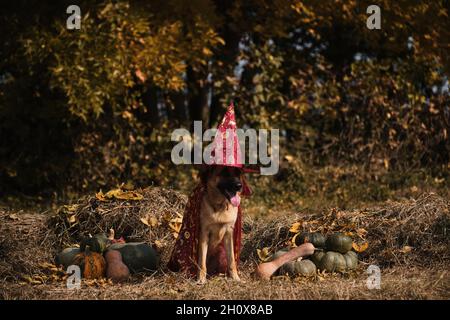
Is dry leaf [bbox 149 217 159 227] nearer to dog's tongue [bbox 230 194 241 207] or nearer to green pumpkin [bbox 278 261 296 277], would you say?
green pumpkin [bbox 278 261 296 277]

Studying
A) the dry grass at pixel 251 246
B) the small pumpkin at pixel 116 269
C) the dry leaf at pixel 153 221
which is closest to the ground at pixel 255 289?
the dry grass at pixel 251 246

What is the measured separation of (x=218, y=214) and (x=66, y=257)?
4.75ft

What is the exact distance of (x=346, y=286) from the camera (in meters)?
4.45

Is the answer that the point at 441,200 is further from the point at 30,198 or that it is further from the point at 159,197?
the point at 30,198

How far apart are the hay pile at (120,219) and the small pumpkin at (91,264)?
93 centimetres

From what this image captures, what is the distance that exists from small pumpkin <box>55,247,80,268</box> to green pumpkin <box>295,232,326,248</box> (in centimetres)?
189

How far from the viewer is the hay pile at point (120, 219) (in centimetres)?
607

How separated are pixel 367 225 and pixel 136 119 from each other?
490 cm

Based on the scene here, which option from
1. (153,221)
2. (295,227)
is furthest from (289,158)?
(153,221)

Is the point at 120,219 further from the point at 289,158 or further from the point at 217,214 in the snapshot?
the point at 289,158

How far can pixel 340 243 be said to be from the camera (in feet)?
17.2

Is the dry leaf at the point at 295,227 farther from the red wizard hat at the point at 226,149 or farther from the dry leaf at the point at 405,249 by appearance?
the red wizard hat at the point at 226,149

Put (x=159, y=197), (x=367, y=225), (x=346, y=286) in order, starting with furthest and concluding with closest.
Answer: (x=159, y=197) → (x=367, y=225) → (x=346, y=286)

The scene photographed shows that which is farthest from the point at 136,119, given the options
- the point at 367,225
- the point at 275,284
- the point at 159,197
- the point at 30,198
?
the point at 275,284
